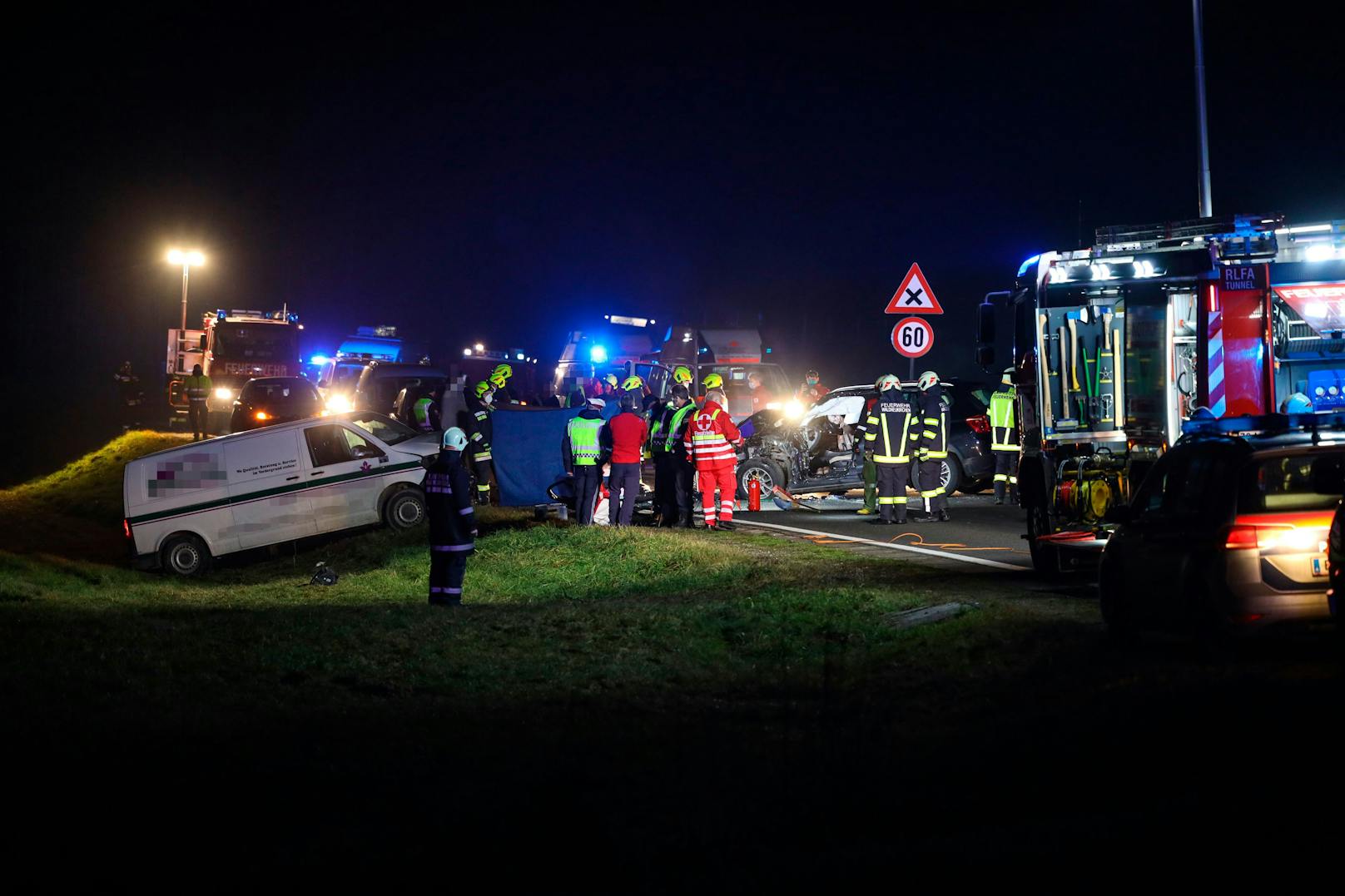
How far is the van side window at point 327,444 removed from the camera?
18531 mm

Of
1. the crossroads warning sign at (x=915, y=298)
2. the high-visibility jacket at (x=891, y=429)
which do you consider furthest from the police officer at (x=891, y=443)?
the crossroads warning sign at (x=915, y=298)

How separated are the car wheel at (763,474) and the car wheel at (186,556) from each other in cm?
779

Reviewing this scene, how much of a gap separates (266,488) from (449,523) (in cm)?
678

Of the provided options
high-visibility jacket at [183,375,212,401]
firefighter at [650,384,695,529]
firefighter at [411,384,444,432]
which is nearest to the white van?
firefighter at [650,384,695,529]

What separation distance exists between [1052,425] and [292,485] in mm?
10294

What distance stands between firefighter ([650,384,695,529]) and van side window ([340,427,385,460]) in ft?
12.3

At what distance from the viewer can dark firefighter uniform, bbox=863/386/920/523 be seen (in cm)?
1777

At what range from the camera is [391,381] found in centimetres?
2681

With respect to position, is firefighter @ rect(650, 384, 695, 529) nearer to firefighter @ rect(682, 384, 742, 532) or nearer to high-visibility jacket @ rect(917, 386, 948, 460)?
firefighter @ rect(682, 384, 742, 532)

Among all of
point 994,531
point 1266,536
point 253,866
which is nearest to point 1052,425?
point 994,531

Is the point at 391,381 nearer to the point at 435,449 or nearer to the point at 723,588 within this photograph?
the point at 435,449

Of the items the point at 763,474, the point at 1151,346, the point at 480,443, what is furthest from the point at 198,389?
the point at 1151,346

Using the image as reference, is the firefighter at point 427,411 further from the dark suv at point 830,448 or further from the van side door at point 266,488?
the dark suv at point 830,448

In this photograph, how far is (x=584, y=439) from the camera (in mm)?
17375
